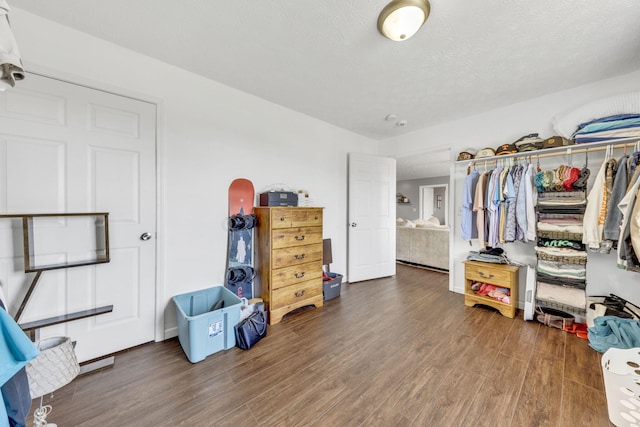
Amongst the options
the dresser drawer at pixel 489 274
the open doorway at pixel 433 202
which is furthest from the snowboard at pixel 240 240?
the open doorway at pixel 433 202

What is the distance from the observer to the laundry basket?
120 cm

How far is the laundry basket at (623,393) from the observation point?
1.20 meters

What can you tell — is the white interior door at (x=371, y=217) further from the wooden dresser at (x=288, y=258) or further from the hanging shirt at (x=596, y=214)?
the hanging shirt at (x=596, y=214)

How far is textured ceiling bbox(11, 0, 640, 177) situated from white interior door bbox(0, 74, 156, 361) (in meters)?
0.59

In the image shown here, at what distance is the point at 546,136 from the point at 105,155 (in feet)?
13.6

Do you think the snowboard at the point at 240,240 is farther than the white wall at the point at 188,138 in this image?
Yes

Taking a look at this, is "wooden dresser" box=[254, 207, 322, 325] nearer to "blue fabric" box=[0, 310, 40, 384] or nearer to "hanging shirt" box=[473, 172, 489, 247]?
"blue fabric" box=[0, 310, 40, 384]

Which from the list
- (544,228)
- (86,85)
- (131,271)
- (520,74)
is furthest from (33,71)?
(544,228)

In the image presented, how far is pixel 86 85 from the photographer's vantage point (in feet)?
5.72

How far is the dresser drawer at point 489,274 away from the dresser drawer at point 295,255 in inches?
69.3

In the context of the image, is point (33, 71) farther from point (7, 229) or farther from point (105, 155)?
point (7, 229)

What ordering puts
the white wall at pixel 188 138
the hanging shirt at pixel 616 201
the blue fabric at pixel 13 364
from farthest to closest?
the hanging shirt at pixel 616 201
the white wall at pixel 188 138
the blue fabric at pixel 13 364

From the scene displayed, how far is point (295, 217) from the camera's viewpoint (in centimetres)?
256

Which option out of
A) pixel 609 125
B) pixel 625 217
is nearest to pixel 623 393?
pixel 625 217
